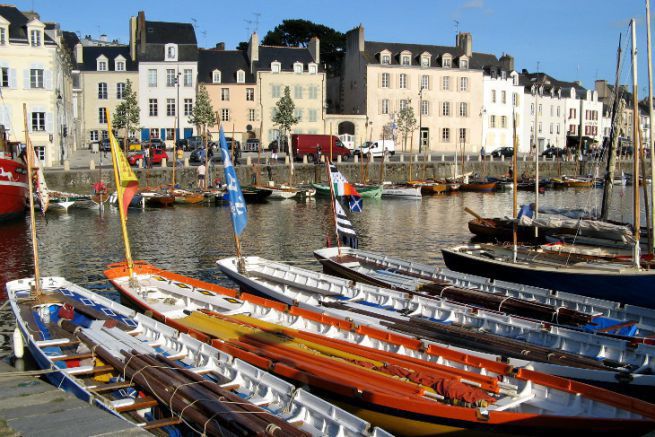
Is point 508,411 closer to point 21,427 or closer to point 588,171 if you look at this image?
point 21,427

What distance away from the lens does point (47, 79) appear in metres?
61.2

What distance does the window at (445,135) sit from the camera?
3642 inches

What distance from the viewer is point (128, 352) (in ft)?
46.6

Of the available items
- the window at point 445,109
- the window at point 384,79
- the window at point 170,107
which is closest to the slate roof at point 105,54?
the window at point 170,107

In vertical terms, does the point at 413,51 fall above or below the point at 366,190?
above

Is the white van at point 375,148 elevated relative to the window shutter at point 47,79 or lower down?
lower down

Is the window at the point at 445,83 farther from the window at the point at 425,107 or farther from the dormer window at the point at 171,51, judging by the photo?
the dormer window at the point at 171,51

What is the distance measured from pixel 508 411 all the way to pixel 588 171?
271ft

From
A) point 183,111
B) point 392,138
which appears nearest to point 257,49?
point 183,111

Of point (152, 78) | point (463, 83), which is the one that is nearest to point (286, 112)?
point (152, 78)

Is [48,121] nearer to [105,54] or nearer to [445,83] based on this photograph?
[105,54]

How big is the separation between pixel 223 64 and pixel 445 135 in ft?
94.1

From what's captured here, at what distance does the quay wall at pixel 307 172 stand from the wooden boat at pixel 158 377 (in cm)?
3941

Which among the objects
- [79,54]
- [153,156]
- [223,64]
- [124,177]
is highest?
[79,54]
